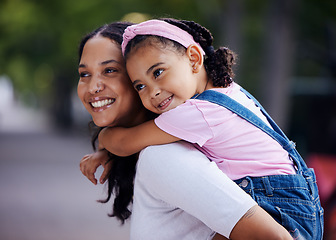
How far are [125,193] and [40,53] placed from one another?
2166cm

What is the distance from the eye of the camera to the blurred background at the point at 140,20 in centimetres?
709

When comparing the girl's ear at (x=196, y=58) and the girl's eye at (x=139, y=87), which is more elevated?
the girl's ear at (x=196, y=58)

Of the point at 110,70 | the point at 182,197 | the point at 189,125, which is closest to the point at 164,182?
the point at 182,197

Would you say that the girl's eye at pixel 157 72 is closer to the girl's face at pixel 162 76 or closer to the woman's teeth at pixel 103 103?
the girl's face at pixel 162 76

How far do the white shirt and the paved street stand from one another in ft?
11.5

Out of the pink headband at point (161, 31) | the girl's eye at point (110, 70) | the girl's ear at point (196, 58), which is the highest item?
the pink headband at point (161, 31)

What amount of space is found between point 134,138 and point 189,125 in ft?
0.97

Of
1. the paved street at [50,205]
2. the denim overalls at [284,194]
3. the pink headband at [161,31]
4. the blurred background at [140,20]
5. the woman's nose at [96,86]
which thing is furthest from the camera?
the blurred background at [140,20]

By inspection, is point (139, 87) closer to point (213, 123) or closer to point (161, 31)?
point (161, 31)

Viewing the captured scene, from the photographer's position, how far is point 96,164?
2.52 m

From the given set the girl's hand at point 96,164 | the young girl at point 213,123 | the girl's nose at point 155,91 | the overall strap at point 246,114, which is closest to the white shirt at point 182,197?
the young girl at point 213,123

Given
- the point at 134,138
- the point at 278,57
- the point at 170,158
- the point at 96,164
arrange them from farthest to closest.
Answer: the point at 278,57, the point at 96,164, the point at 134,138, the point at 170,158

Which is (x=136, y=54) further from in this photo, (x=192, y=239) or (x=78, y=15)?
(x=78, y=15)

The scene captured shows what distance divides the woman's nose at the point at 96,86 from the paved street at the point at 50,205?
3.16 meters
